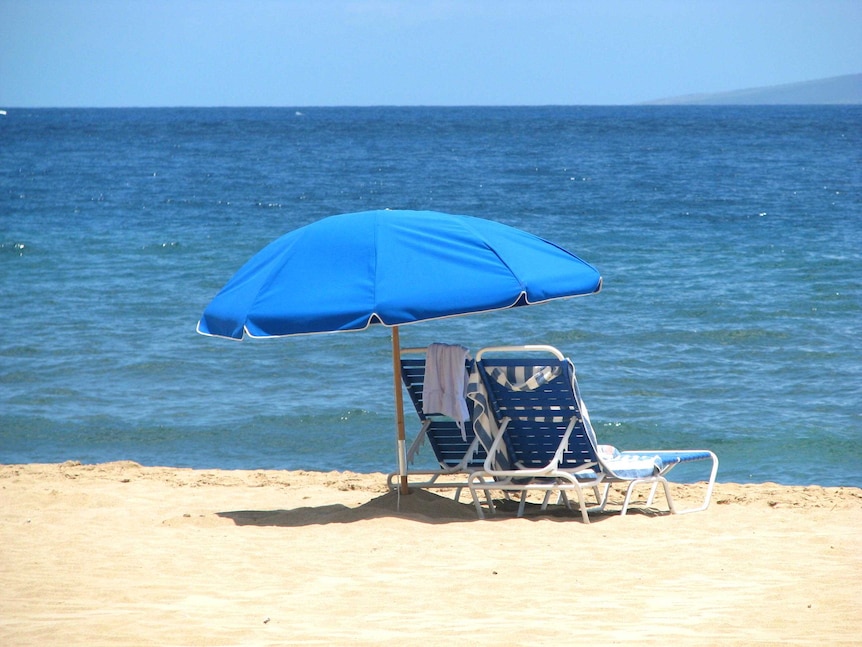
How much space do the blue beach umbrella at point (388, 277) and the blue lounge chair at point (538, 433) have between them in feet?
1.38

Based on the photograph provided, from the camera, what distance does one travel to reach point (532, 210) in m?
27.8

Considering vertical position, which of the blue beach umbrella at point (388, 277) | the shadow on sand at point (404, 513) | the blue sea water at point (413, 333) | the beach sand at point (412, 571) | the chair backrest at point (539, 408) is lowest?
the blue sea water at point (413, 333)

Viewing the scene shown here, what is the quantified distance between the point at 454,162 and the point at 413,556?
42.3m

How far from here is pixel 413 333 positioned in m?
13.4

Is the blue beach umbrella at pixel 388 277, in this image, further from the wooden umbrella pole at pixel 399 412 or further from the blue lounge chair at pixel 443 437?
the blue lounge chair at pixel 443 437

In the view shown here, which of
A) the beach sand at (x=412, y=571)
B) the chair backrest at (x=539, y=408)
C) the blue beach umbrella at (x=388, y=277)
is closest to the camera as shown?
the beach sand at (x=412, y=571)

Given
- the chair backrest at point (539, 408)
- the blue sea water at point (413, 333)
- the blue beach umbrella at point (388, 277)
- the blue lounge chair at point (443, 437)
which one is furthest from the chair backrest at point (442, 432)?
the blue sea water at point (413, 333)

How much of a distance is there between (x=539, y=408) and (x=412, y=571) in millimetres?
1352

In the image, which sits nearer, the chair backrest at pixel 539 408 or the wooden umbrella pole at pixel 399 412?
the chair backrest at pixel 539 408

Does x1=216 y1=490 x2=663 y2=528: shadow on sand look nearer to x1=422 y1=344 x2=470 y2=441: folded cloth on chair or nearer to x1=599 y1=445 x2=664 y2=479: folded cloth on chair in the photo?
x1=599 y1=445 x2=664 y2=479: folded cloth on chair

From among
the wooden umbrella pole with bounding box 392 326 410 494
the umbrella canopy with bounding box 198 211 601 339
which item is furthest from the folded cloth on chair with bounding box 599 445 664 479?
the wooden umbrella pole with bounding box 392 326 410 494

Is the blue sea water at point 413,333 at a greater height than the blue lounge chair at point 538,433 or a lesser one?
lesser

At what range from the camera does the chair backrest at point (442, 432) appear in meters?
6.30

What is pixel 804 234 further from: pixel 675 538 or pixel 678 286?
pixel 675 538
